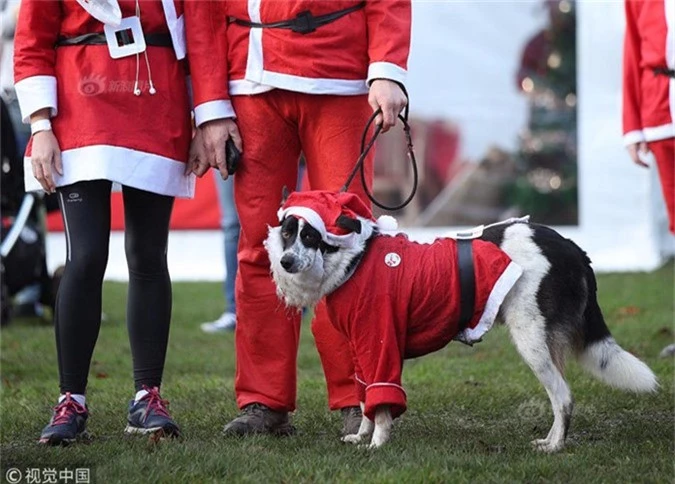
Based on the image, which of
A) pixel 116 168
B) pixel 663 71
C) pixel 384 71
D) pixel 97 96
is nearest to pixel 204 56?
pixel 97 96

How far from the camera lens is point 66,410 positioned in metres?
3.49

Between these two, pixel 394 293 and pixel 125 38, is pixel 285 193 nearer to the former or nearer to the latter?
pixel 394 293

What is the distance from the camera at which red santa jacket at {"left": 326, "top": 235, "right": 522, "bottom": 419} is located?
3.29 m

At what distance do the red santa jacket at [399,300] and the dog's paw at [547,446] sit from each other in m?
0.40

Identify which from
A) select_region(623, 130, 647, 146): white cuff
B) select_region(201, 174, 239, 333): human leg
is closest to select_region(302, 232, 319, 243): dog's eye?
select_region(623, 130, 647, 146): white cuff

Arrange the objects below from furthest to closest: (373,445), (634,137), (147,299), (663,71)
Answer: (634,137), (663,71), (147,299), (373,445)

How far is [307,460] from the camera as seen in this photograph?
10.3ft

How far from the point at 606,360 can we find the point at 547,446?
0.34m

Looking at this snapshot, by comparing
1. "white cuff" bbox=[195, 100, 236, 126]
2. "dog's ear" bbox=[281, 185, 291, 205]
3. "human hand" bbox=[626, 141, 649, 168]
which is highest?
"white cuff" bbox=[195, 100, 236, 126]

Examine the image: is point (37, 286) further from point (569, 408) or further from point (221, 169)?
point (569, 408)

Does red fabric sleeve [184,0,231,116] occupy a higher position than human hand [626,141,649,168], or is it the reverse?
red fabric sleeve [184,0,231,116]

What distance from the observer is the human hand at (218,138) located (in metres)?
3.61

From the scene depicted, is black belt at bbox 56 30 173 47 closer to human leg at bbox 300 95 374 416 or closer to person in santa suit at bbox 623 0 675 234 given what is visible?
human leg at bbox 300 95 374 416

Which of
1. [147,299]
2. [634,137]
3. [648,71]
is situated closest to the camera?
[147,299]
